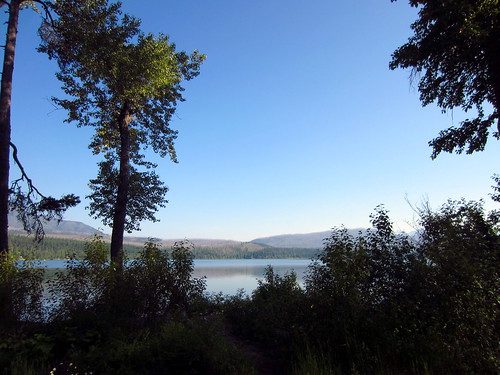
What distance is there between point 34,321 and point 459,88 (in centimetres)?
1466

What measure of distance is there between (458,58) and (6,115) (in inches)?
606

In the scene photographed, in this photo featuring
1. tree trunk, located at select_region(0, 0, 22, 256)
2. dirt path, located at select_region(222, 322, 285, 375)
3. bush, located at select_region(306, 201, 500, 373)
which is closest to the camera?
bush, located at select_region(306, 201, 500, 373)

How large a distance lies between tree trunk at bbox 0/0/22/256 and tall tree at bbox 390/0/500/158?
13.9 m

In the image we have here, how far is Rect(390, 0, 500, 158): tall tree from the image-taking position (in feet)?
26.2

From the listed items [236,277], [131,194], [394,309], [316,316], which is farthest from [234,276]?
[394,309]

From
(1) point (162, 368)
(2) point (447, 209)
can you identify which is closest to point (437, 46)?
(2) point (447, 209)

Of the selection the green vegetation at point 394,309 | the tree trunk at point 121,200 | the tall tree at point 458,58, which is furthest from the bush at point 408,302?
the tree trunk at point 121,200

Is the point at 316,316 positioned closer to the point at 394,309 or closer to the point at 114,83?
the point at 394,309

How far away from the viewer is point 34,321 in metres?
6.93

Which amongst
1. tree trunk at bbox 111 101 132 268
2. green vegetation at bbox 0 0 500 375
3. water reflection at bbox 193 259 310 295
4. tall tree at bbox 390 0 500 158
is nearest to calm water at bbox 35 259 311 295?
water reflection at bbox 193 259 310 295

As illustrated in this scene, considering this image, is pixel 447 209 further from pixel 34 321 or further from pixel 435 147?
pixel 34 321

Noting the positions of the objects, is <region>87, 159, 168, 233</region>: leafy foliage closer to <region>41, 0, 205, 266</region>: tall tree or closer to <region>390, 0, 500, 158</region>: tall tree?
<region>41, 0, 205, 266</region>: tall tree

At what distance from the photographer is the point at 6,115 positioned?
1064 centimetres

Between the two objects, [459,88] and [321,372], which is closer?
[321,372]
